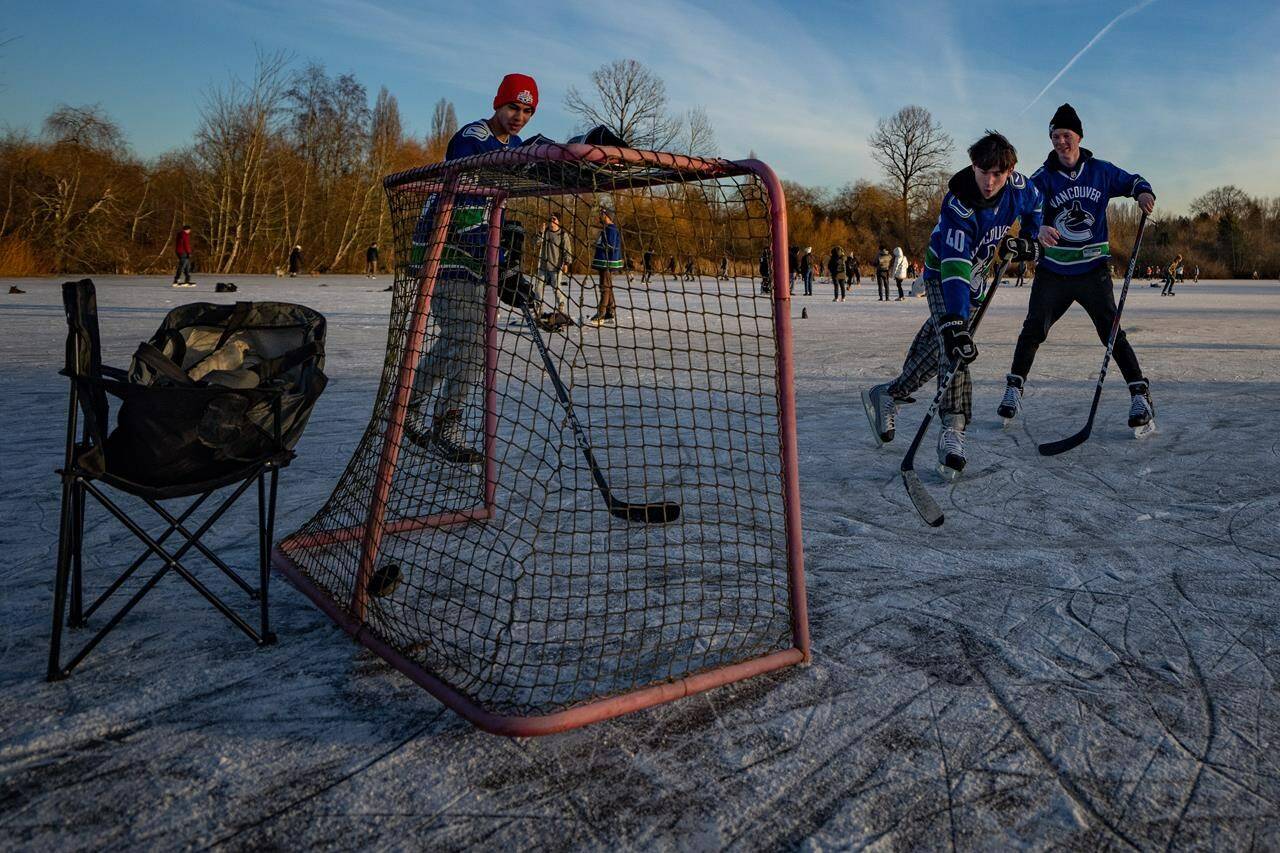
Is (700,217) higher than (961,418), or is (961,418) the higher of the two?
(700,217)

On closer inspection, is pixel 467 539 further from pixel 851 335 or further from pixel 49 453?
pixel 851 335

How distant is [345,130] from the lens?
45.2 meters

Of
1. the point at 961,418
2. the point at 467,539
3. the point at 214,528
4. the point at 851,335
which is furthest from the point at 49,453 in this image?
the point at 851,335

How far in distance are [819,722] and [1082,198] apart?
4.36m

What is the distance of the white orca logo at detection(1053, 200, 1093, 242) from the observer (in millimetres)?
5367

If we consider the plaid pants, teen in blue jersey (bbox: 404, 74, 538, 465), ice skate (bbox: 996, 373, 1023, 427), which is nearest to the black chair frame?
teen in blue jersey (bbox: 404, 74, 538, 465)

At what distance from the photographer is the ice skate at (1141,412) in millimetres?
5203

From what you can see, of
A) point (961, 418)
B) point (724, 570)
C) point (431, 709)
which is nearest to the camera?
point (431, 709)

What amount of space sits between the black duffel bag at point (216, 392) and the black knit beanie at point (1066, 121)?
429cm

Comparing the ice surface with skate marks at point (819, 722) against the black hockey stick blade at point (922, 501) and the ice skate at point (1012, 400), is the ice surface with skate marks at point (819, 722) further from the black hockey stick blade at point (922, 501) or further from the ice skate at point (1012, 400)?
the ice skate at point (1012, 400)

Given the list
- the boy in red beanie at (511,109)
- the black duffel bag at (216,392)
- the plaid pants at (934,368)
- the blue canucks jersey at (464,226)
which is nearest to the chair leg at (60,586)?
the black duffel bag at (216,392)

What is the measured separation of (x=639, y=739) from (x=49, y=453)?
394 cm

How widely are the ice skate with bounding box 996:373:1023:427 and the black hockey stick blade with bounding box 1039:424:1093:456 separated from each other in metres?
0.49

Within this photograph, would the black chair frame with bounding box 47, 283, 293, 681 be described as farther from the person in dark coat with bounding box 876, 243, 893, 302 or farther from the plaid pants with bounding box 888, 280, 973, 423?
the person in dark coat with bounding box 876, 243, 893, 302
